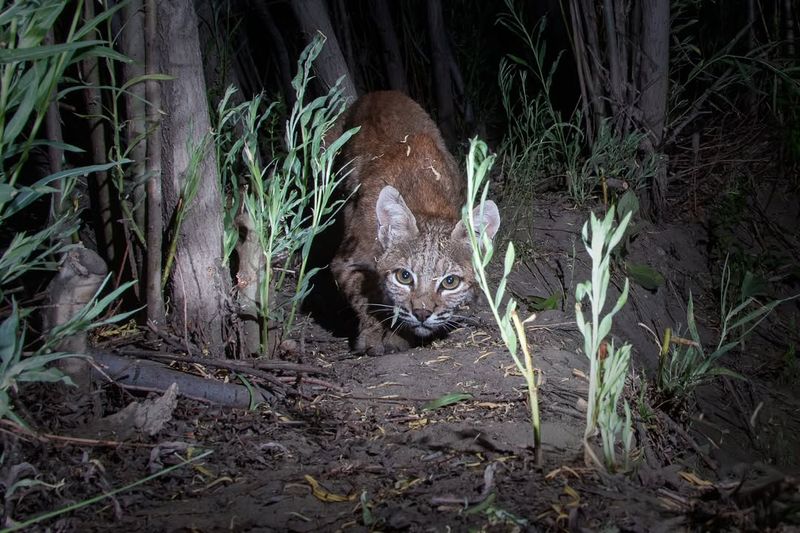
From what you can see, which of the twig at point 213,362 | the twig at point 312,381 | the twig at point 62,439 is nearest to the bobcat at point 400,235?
the twig at point 312,381

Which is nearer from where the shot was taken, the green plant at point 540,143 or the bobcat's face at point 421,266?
the bobcat's face at point 421,266

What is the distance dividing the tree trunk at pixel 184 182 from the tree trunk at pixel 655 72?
3.62 meters

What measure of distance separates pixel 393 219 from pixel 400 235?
10 cm

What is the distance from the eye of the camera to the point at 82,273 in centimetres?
288

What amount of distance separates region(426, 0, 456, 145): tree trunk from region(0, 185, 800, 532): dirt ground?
10.4 feet

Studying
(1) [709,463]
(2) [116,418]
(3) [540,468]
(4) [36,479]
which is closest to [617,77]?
(1) [709,463]

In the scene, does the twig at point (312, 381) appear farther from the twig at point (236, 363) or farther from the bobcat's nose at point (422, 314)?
the bobcat's nose at point (422, 314)

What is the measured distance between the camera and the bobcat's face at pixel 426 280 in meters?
4.22

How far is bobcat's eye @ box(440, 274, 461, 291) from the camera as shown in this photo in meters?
Result: 4.36

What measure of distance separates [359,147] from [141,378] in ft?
8.68

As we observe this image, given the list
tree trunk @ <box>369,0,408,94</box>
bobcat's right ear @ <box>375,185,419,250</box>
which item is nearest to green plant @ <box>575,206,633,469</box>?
bobcat's right ear @ <box>375,185,419,250</box>

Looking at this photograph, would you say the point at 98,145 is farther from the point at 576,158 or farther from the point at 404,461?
the point at 576,158

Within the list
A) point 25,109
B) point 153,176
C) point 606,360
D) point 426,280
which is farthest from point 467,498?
point 426,280

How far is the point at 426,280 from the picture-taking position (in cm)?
430
